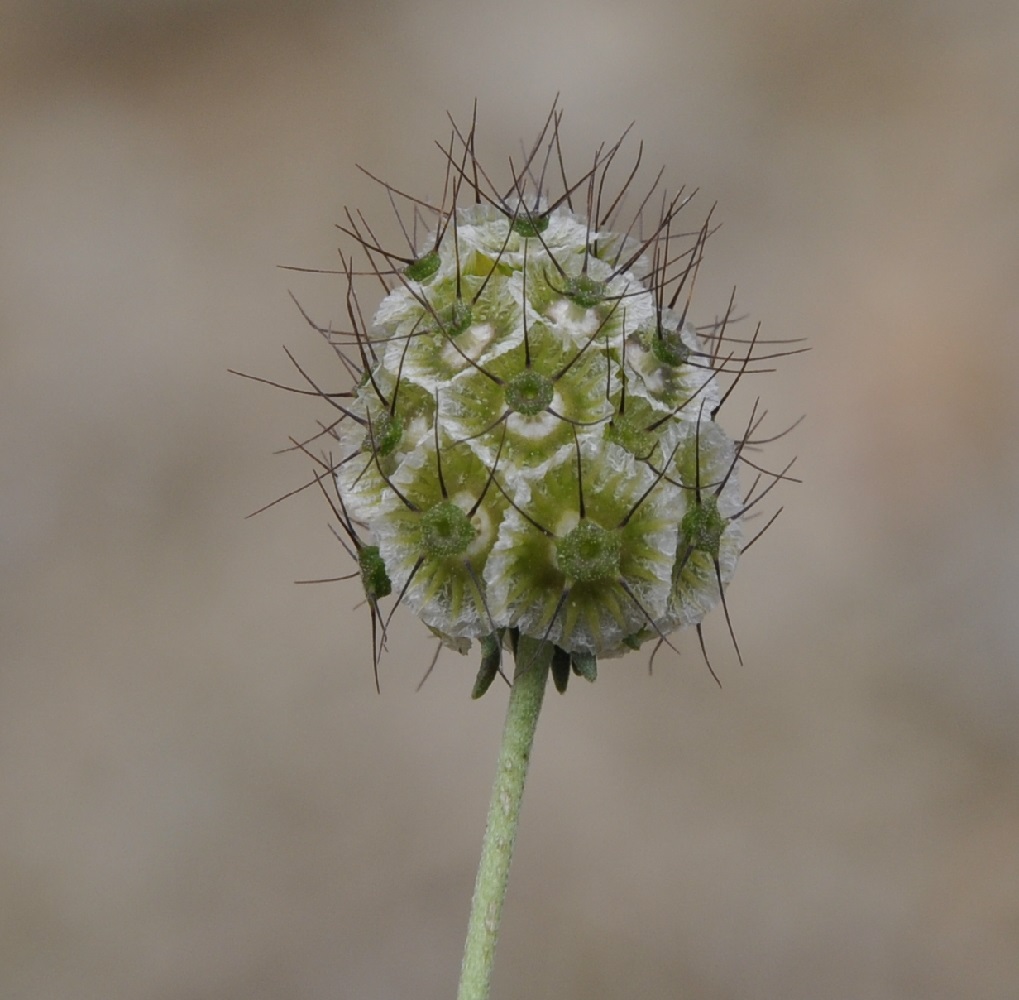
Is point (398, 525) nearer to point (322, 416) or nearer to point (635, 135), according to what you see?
point (322, 416)

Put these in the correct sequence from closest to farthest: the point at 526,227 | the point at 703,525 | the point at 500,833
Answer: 1. the point at 500,833
2. the point at 703,525
3. the point at 526,227

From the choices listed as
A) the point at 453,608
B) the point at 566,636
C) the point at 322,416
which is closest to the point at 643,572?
the point at 566,636

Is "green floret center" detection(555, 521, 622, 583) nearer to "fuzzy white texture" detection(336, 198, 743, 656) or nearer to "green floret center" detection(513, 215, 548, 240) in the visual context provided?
"fuzzy white texture" detection(336, 198, 743, 656)

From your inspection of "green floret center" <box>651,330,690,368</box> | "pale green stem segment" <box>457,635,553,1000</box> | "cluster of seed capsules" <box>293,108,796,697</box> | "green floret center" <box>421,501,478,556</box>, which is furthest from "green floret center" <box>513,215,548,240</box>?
"pale green stem segment" <box>457,635,553,1000</box>

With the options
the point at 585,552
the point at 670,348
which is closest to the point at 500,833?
the point at 585,552

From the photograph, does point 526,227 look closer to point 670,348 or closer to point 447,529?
point 670,348

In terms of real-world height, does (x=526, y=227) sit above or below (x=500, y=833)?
above
